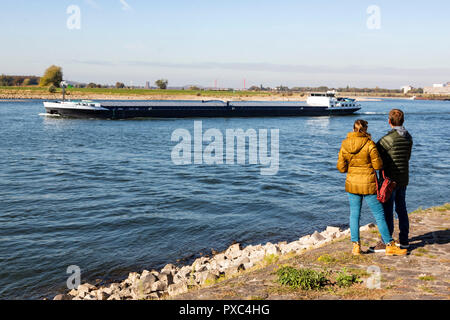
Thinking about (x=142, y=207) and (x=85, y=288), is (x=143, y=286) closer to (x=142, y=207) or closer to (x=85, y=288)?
(x=85, y=288)

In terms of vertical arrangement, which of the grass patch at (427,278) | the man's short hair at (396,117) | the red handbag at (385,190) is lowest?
the grass patch at (427,278)

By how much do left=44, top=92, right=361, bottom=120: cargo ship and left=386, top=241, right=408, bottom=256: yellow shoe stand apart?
173 ft

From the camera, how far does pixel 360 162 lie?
20.3 feet

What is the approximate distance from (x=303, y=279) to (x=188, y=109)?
58028 mm

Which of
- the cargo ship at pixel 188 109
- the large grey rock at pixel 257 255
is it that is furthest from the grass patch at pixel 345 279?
the cargo ship at pixel 188 109

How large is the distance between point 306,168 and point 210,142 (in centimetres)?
1368

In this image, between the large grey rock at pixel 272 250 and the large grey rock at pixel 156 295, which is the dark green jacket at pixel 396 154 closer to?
the large grey rock at pixel 272 250

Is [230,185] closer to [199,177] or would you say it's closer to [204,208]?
[199,177]

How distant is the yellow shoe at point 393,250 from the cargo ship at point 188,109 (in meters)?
52.8

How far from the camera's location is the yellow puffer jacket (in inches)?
239

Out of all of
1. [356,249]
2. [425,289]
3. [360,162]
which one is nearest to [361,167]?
[360,162]

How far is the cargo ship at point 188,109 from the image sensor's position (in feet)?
180

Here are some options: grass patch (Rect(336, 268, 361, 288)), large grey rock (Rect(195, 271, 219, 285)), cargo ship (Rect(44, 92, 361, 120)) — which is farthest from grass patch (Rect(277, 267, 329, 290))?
cargo ship (Rect(44, 92, 361, 120))
